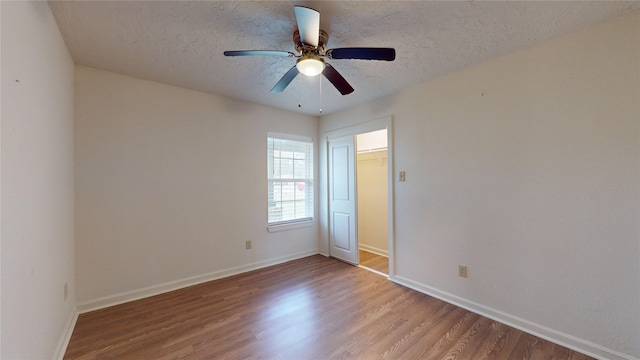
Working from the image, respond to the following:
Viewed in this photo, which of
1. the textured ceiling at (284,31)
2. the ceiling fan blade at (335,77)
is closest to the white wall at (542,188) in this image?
the textured ceiling at (284,31)

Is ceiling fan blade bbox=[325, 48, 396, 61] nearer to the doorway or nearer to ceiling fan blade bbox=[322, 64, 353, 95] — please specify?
ceiling fan blade bbox=[322, 64, 353, 95]

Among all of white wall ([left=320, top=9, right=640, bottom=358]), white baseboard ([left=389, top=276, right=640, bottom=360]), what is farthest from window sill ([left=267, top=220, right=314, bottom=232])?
white baseboard ([left=389, top=276, right=640, bottom=360])

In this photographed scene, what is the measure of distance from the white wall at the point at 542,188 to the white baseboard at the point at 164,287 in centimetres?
210

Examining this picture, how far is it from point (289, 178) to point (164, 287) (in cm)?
210

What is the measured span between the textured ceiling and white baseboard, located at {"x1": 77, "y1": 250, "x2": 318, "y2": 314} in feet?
7.47

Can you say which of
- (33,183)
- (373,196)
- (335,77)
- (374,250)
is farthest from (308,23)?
(374,250)

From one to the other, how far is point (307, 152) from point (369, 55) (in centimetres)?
257

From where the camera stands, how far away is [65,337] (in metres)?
1.91

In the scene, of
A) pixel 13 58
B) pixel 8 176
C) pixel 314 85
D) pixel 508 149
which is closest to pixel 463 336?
pixel 508 149

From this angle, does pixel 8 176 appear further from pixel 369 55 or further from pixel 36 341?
pixel 369 55

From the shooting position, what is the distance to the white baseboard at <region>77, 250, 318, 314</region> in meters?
2.39

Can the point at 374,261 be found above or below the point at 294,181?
below

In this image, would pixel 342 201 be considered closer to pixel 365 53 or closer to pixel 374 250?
pixel 374 250

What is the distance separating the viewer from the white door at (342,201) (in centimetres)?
368
